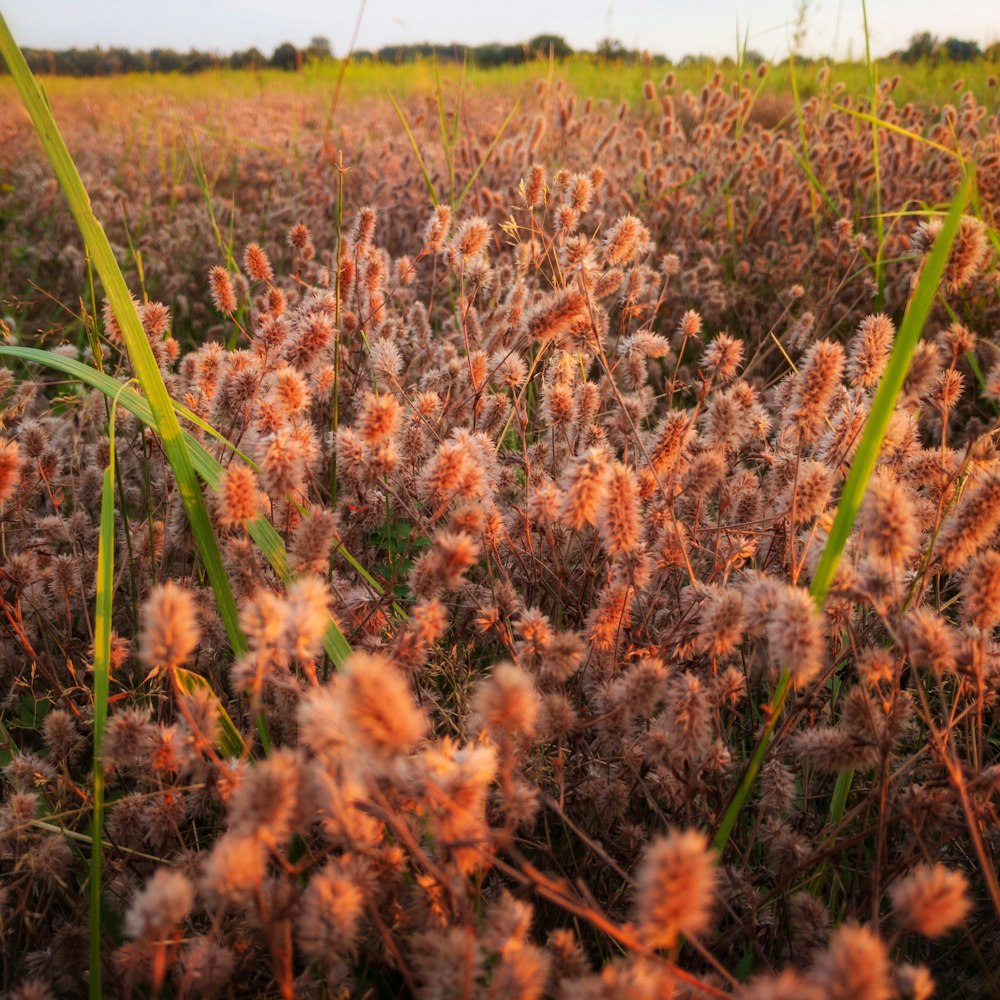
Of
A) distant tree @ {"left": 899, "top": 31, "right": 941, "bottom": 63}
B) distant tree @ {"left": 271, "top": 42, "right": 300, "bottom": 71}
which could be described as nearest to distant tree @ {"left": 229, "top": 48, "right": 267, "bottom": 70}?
distant tree @ {"left": 271, "top": 42, "right": 300, "bottom": 71}

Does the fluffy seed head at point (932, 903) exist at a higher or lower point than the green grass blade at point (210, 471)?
lower

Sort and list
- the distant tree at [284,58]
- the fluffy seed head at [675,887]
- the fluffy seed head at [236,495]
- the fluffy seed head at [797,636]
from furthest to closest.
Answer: the distant tree at [284,58]
the fluffy seed head at [236,495]
the fluffy seed head at [797,636]
the fluffy seed head at [675,887]

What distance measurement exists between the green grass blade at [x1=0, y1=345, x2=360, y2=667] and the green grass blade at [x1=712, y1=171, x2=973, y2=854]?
2.40 ft

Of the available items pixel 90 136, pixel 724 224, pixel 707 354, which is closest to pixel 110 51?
pixel 90 136

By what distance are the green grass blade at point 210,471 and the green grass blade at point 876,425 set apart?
73cm

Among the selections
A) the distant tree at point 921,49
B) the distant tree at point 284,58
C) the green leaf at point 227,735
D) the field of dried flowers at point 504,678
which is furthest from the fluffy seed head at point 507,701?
the distant tree at point 284,58

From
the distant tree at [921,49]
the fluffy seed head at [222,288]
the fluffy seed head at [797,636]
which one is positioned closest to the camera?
the fluffy seed head at [797,636]

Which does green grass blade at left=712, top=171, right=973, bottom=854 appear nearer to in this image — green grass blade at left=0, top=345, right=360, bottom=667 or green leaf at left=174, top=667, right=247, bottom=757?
green grass blade at left=0, top=345, right=360, bottom=667

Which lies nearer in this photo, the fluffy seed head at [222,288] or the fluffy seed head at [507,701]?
the fluffy seed head at [507,701]

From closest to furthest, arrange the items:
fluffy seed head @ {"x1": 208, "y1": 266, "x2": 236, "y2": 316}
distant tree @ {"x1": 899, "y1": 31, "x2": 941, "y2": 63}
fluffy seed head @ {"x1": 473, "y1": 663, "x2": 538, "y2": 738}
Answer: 1. fluffy seed head @ {"x1": 473, "y1": 663, "x2": 538, "y2": 738}
2. fluffy seed head @ {"x1": 208, "y1": 266, "x2": 236, "y2": 316}
3. distant tree @ {"x1": 899, "y1": 31, "x2": 941, "y2": 63}

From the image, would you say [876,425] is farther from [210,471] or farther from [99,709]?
[99,709]

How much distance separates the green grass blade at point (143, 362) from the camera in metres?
1.50

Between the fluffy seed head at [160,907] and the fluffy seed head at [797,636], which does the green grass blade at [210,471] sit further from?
the fluffy seed head at [797,636]

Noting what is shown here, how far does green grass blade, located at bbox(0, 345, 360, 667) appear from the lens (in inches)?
58.5
